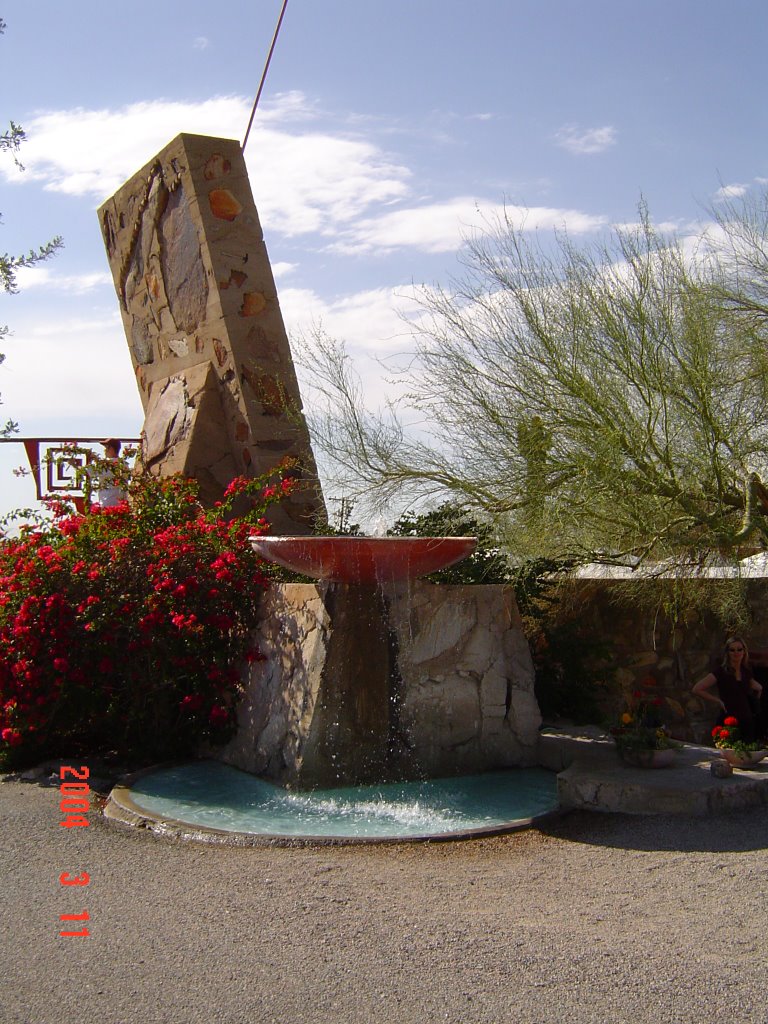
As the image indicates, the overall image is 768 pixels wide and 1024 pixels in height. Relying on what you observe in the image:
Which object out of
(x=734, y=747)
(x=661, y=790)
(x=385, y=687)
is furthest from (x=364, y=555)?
(x=734, y=747)

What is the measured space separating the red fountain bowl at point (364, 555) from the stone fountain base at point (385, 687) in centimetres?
16

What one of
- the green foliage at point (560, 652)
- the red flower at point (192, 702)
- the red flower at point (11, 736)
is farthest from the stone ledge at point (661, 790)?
the red flower at point (11, 736)

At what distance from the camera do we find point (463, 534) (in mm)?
7379

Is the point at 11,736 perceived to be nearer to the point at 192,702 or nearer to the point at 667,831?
the point at 192,702

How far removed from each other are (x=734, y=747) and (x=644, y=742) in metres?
0.55

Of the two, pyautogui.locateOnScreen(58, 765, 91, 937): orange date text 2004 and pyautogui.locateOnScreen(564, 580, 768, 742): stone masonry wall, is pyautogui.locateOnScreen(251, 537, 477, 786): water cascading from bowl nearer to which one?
pyautogui.locateOnScreen(58, 765, 91, 937): orange date text 2004

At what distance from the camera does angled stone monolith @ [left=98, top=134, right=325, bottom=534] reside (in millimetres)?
8328

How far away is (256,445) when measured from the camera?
8.30 m

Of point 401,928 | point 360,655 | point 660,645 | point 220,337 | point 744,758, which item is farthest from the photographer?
point 220,337

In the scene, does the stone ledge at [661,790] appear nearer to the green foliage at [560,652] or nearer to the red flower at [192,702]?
the green foliage at [560,652]

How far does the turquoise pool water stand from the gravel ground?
0.29 m

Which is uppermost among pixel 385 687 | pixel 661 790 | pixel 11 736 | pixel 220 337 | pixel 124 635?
pixel 220 337

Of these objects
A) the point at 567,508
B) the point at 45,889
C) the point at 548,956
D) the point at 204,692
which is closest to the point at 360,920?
the point at 548,956

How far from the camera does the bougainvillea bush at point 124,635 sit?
6191 millimetres
